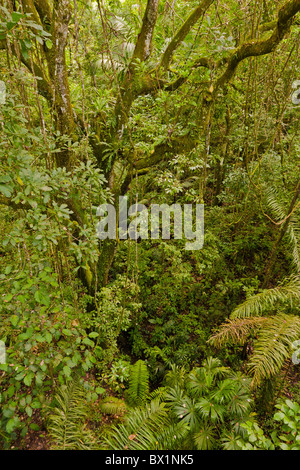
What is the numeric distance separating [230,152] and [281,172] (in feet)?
7.56

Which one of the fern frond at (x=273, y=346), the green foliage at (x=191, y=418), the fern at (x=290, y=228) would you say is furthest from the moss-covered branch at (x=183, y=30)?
the green foliage at (x=191, y=418)

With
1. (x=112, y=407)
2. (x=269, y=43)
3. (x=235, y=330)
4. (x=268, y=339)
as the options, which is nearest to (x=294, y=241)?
(x=268, y=339)

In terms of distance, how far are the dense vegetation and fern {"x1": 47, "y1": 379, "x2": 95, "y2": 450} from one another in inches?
0.9

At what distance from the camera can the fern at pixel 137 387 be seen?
3.77 metres

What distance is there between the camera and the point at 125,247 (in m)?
5.92

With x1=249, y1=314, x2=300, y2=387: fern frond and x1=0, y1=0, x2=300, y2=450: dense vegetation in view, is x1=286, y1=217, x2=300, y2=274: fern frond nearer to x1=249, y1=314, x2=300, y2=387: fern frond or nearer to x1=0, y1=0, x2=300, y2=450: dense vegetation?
x1=0, y1=0, x2=300, y2=450: dense vegetation

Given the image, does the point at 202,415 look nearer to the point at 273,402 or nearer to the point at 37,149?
the point at 273,402

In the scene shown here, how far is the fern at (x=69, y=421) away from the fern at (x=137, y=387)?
0.89 meters

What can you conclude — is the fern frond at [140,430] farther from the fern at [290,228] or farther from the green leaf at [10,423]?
the fern at [290,228]

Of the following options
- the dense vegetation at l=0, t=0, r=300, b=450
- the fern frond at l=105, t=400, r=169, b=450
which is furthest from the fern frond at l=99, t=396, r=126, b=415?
the fern frond at l=105, t=400, r=169, b=450

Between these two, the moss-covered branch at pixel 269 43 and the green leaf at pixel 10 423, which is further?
the moss-covered branch at pixel 269 43

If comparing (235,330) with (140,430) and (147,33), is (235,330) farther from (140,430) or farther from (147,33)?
(147,33)

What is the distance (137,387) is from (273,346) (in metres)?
2.11
